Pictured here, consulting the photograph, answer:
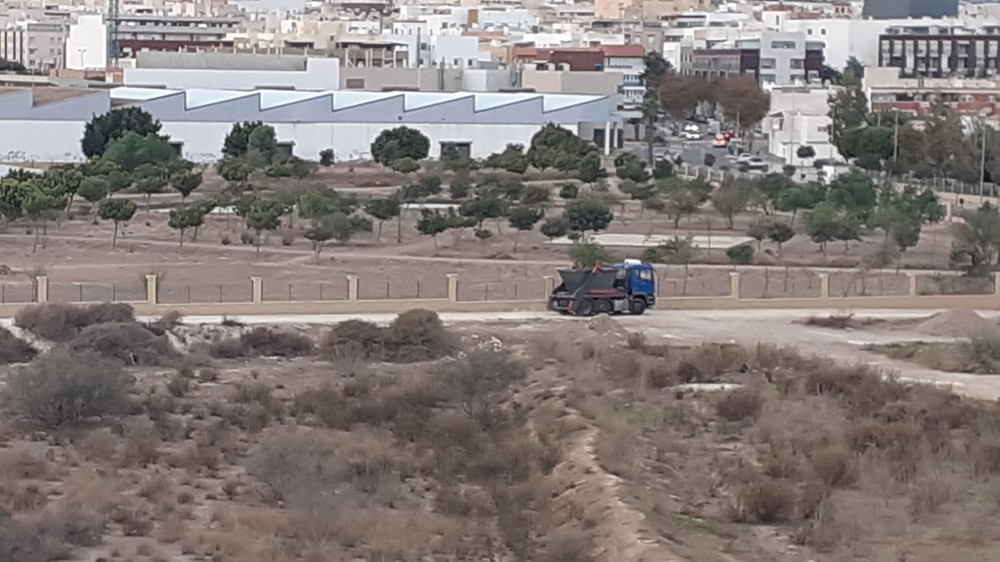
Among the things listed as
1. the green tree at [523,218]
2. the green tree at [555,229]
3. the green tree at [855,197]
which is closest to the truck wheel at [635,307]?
the green tree at [523,218]

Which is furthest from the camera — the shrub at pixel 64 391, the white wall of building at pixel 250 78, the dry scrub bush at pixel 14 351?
the white wall of building at pixel 250 78

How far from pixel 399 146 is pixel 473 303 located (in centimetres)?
3323

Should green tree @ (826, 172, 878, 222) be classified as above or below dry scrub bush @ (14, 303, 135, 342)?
above

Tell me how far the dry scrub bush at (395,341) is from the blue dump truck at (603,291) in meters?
4.13

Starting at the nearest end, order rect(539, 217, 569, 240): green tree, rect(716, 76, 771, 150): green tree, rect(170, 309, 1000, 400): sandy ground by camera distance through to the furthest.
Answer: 1. rect(170, 309, 1000, 400): sandy ground
2. rect(539, 217, 569, 240): green tree
3. rect(716, 76, 771, 150): green tree

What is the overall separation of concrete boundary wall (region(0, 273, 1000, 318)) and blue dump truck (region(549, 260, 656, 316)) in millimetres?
619

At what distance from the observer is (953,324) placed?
32.2 metres

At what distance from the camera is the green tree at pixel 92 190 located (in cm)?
4741

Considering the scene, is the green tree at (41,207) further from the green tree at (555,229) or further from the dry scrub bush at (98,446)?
the dry scrub bush at (98,446)

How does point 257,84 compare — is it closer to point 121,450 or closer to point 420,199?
point 420,199

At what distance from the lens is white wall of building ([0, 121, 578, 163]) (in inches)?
2608

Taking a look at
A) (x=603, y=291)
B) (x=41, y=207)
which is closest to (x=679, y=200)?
(x=41, y=207)

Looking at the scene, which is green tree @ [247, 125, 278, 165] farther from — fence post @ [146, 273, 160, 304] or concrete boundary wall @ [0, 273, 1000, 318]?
fence post @ [146, 273, 160, 304]

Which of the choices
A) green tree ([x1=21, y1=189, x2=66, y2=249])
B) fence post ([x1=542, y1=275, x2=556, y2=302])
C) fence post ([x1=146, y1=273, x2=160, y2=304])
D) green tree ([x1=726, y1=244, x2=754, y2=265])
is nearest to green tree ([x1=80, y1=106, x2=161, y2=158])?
green tree ([x1=21, y1=189, x2=66, y2=249])
